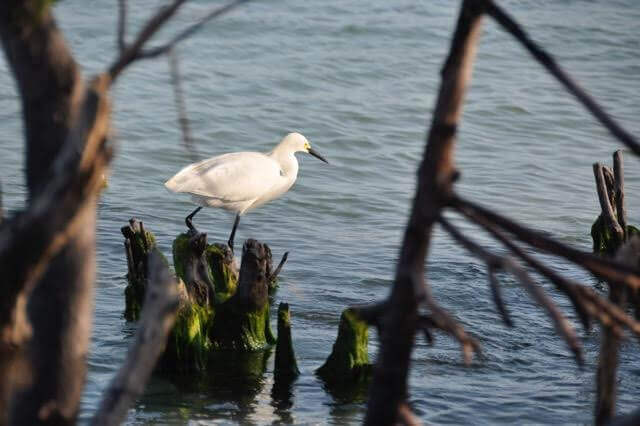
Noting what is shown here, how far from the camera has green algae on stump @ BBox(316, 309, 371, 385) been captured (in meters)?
5.82

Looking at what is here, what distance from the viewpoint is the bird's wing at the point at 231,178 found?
809cm

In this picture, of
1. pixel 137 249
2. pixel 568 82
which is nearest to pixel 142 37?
pixel 568 82

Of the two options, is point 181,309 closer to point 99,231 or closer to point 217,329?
point 217,329

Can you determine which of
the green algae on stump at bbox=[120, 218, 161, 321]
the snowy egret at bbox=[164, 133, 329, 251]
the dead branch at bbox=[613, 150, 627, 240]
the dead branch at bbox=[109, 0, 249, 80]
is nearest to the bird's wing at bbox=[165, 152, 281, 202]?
the snowy egret at bbox=[164, 133, 329, 251]

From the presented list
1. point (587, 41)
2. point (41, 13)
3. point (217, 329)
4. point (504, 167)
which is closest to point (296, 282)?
point (217, 329)

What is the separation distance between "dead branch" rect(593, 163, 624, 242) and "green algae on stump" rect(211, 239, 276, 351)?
2675mm

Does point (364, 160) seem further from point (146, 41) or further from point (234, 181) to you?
point (146, 41)

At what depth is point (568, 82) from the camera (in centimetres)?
196

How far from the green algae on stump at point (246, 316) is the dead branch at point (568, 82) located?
4269mm

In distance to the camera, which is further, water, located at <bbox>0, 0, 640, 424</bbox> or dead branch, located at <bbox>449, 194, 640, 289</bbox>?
water, located at <bbox>0, 0, 640, 424</bbox>

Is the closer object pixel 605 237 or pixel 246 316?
pixel 246 316

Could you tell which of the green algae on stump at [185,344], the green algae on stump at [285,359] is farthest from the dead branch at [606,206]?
the green algae on stump at [185,344]

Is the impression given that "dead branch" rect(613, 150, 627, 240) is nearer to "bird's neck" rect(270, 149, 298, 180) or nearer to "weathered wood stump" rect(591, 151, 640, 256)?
"weathered wood stump" rect(591, 151, 640, 256)

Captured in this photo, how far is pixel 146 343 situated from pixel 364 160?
1074 centimetres
